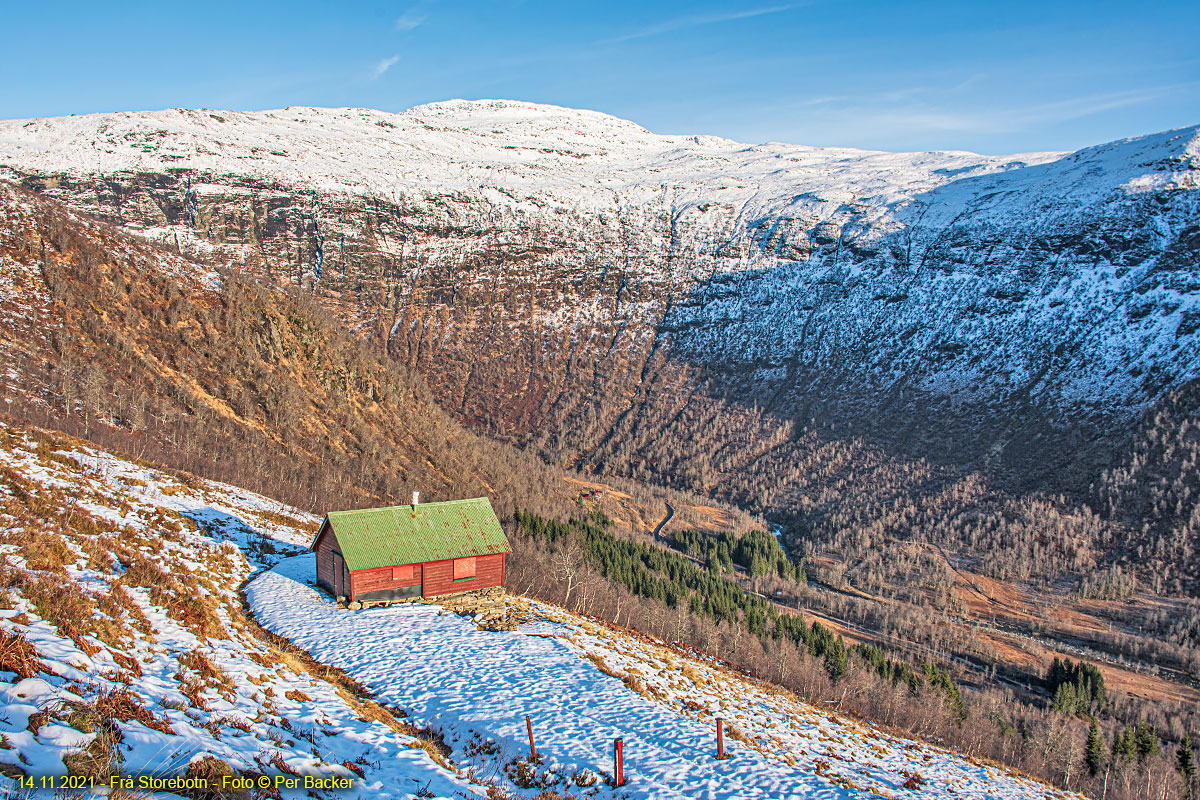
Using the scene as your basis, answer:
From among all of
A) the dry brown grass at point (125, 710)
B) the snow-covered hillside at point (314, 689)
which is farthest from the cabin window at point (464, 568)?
the dry brown grass at point (125, 710)

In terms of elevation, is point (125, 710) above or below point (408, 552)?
above

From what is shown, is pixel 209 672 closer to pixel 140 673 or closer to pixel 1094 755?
pixel 140 673

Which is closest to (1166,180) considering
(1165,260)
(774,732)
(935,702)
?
(1165,260)

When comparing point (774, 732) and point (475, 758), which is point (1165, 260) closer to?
point (774, 732)

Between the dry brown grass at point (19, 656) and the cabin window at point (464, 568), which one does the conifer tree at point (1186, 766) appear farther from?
the dry brown grass at point (19, 656)

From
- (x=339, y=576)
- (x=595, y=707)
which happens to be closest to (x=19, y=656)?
(x=595, y=707)

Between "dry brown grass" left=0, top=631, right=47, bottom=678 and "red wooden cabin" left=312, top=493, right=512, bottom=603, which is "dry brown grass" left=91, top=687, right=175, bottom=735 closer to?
"dry brown grass" left=0, top=631, right=47, bottom=678

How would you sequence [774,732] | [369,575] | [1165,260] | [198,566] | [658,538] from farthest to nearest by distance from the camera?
[1165,260], [658,538], [369,575], [198,566], [774,732]

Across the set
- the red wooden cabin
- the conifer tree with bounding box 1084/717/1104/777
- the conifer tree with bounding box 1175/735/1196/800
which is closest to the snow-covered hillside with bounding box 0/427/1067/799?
the red wooden cabin
